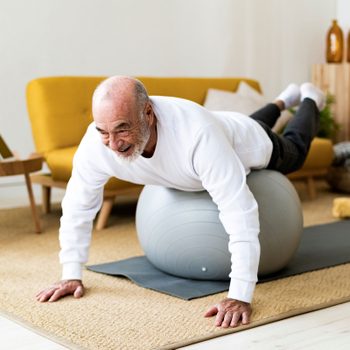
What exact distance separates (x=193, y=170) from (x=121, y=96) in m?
0.38

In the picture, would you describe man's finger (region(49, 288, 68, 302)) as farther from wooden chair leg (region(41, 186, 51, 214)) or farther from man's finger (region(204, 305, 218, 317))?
wooden chair leg (region(41, 186, 51, 214))

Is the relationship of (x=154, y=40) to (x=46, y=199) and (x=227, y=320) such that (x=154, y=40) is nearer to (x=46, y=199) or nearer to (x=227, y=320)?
(x=46, y=199)

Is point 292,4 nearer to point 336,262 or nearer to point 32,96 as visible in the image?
point 32,96

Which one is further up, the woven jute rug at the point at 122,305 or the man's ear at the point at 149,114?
the man's ear at the point at 149,114

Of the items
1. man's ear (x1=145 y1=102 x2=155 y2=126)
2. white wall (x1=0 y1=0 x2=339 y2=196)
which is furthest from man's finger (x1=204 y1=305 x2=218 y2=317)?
white wall (x1=0 y1=0 x2=339 y2=196)

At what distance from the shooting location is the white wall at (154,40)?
17.5 ft

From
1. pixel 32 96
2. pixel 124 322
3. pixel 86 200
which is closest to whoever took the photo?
pixel 124 322

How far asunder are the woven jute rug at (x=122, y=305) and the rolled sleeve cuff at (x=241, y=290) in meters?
0.08

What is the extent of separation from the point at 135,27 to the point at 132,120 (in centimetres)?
356

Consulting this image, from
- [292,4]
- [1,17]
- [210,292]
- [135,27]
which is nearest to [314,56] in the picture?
[292,4]

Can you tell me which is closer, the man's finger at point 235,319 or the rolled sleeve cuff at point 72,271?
the man's finger at point 235,319

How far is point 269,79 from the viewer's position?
6508 mm

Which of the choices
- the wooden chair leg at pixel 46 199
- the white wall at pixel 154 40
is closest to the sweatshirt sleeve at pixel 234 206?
the wooden chair leg at pixel 46 199

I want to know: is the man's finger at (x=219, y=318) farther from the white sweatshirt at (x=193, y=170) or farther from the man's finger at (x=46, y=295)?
the man's finger at (x=46, y=295)
